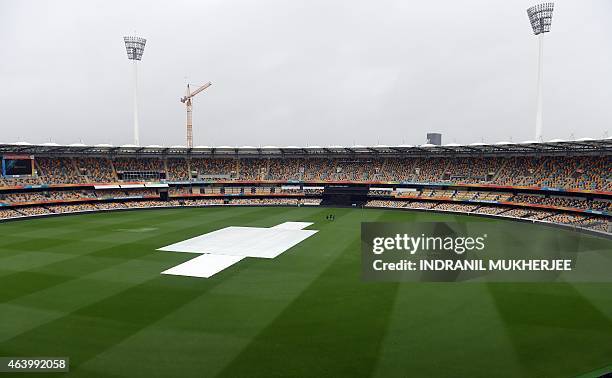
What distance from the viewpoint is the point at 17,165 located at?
5384 cm

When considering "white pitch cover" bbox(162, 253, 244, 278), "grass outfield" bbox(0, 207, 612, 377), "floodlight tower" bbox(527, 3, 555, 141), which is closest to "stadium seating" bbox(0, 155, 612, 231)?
"floodlight tower" bbox(527, 3, 555, 141)

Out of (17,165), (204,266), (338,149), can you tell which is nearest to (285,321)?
(204,266)

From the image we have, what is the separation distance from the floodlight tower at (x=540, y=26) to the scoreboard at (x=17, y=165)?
75.6 m

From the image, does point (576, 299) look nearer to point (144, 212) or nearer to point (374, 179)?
point (374, 179)

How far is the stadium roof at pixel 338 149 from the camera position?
46625 mm

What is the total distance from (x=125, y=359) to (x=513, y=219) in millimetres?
46731

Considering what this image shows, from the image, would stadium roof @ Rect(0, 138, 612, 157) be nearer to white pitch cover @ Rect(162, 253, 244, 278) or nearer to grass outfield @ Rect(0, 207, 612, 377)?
grass outfield @ Rect(0, 207, 612, 377)

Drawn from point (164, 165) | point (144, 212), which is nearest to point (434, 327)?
point (144, 212)

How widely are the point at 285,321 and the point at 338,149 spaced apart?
50960 mm

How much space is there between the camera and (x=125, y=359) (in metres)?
13.6

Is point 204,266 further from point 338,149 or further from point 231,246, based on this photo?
point 338,149

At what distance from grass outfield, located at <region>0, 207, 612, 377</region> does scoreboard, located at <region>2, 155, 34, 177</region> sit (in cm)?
3204

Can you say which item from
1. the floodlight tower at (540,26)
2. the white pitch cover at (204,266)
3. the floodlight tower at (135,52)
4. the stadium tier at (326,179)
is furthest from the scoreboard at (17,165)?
the floodlight tower at (540,26)

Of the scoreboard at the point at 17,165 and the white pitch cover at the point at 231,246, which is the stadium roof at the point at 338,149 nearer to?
the scoreboard at the point at 17,165
